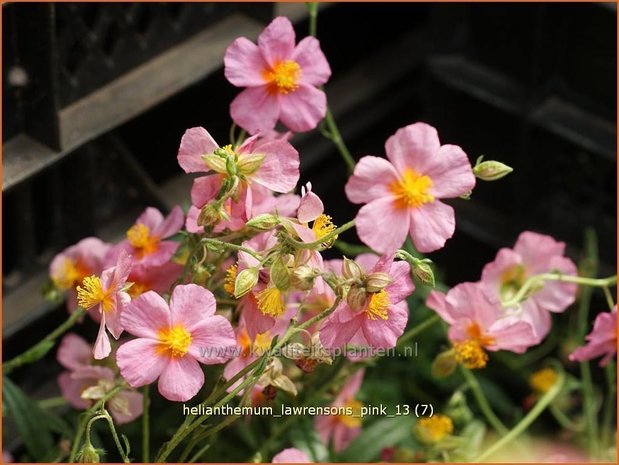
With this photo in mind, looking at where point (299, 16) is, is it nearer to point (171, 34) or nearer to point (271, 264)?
point (171, 34)

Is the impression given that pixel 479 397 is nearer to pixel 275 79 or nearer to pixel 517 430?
pixel 517 430

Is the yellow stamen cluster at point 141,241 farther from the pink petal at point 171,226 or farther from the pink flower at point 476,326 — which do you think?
the pink flower at point 476,326

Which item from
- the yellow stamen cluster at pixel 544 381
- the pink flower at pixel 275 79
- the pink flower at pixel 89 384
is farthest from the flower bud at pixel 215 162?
the yellow stamen cluster at pixel 544 381

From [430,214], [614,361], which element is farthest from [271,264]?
[614,361]

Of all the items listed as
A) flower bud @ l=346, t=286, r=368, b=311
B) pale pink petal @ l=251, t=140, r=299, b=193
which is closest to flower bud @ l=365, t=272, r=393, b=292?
flower bud @ l=346, t=286, r=368, b=311

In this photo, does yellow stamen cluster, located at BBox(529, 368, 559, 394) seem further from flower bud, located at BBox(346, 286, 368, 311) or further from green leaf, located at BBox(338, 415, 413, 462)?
flower bud, located at BBox(346, 286, 368, 311)

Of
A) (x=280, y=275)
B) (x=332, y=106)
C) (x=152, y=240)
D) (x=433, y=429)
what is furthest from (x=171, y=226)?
(x=332, y=106)
